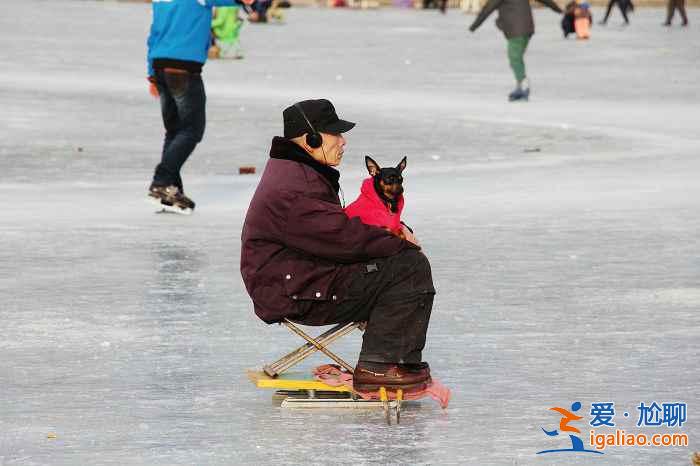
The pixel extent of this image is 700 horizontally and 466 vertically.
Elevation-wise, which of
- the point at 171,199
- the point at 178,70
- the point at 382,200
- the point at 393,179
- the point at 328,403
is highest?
the point at 393,179

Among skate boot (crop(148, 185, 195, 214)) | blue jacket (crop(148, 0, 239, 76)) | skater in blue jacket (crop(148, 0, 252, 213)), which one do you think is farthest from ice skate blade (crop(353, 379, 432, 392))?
skate boot (crop(148, 185, 195, 214))

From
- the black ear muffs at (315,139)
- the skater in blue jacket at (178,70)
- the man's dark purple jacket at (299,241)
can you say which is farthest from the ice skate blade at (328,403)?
the skater in blue jacket at (178,70)

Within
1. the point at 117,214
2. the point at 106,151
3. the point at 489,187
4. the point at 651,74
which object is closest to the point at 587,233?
the point at 489,187

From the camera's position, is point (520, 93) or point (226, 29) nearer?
point (520, 93)

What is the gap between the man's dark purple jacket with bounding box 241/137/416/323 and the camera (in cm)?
664

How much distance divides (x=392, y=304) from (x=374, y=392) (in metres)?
0.37

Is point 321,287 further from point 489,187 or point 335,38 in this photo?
point 335,38

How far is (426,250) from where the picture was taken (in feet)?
36.2

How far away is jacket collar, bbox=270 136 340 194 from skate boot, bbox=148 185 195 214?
19.4ft

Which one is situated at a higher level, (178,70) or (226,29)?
(178,70)

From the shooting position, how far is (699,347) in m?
8.04

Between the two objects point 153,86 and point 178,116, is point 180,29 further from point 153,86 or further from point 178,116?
point 178,116

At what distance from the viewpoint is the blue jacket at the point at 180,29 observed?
12273mm

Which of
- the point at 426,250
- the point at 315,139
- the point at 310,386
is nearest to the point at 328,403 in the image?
the point at 310,386
